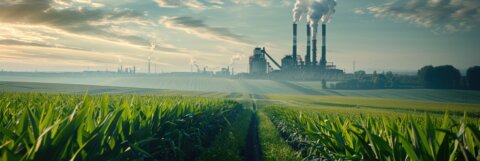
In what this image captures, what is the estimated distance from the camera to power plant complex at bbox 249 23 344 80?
138 metres

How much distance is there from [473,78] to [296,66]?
80140 millimetres

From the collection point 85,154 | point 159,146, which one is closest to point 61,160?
point 85,154

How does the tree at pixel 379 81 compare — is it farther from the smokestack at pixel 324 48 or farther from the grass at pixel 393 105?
the grass at pixel 393 105

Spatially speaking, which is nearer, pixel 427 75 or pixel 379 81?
pixel 427 75

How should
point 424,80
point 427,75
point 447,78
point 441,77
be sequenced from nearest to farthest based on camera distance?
point 447,78
point 441,77
point 427,75
point 424,80

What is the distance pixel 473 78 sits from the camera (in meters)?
150

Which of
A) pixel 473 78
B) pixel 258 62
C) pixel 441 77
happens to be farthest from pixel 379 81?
pixel 258 62

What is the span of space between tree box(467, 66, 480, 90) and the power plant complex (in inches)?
2183

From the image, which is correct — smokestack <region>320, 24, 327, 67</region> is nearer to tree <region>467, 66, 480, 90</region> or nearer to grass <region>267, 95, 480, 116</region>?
grass <region>267, 95, 480, 116</region>

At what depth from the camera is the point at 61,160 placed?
280cm

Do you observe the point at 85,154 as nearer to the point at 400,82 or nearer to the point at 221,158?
the point at 221,158

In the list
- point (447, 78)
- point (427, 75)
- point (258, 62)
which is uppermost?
point (258, 62)

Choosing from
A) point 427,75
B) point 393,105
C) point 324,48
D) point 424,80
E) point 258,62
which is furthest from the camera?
point 258,62

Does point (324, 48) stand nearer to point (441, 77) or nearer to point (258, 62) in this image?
point (258, 62)
